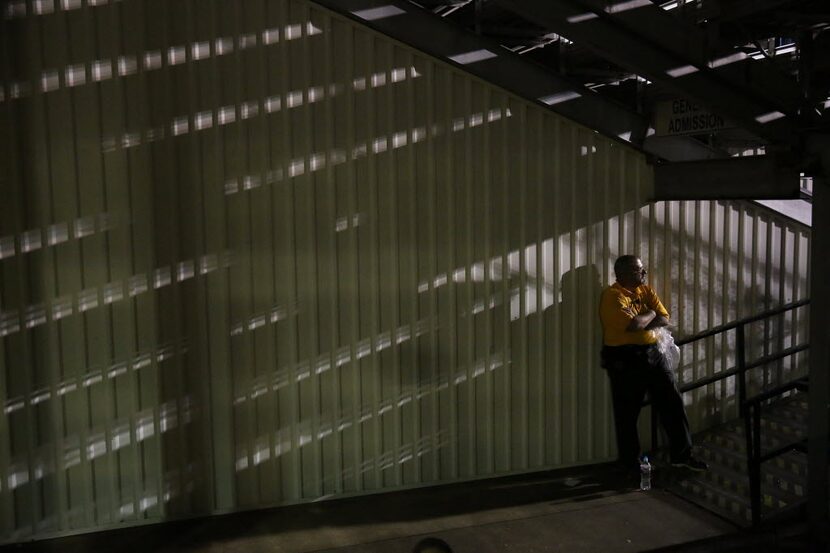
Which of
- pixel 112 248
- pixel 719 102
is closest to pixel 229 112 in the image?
pixel 112 248

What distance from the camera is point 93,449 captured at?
5930 millimetres

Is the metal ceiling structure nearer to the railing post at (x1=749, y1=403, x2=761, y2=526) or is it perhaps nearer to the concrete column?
the concrete column

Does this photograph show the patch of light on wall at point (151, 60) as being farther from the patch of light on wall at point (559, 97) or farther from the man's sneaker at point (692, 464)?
the man's sneaker at point (692, 464)

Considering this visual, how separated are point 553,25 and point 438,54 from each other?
1.29m

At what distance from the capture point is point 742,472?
22.3ft

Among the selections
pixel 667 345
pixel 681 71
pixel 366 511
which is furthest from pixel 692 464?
pixel 681 71

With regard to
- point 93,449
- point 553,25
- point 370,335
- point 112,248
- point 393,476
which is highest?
point 553,25

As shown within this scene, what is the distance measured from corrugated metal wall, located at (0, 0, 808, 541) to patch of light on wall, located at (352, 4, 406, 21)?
132 mm

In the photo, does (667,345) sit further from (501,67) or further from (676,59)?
(501,67)

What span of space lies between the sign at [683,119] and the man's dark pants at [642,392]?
1829mm

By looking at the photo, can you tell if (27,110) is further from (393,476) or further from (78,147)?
(393,476)

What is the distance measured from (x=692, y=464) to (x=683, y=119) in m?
2.89

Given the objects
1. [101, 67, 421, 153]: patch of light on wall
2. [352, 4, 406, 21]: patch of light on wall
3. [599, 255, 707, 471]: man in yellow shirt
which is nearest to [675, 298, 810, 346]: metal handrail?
[599, 255, 707, 471]: man in yellow shirt

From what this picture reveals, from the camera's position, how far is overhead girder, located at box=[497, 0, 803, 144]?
18.1 feet
